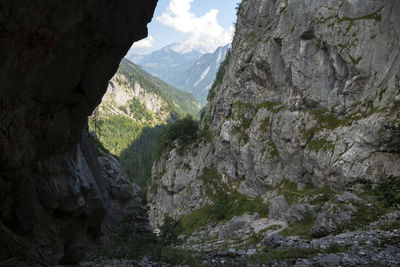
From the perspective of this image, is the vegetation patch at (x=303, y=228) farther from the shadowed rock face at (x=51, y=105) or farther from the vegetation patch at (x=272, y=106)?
the vegetation patch at (x=272, y=106)

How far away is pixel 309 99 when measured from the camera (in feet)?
174

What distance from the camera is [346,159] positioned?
1551 inches

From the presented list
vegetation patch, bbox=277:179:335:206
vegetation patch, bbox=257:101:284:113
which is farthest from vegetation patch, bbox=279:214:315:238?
vegetation patch, bbox=257:101:284:113

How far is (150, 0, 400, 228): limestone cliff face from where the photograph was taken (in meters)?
38.8

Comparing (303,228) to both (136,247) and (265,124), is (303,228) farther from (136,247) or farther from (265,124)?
(265,124)

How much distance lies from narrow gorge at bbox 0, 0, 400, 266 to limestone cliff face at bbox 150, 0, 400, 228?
0.27m

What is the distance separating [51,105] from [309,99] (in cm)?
5024

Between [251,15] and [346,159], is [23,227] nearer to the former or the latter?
[346,159]

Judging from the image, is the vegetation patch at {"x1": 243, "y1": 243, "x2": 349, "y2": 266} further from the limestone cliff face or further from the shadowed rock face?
the limestone cliff face

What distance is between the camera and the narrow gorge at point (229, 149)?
1059 cm

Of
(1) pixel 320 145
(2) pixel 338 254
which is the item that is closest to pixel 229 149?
(1) pixel 320 145

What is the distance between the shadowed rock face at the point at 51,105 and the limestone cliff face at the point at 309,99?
31904 millimetres

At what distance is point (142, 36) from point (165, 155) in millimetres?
85371

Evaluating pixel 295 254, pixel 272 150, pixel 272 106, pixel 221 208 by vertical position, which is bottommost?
pixel 295 254
